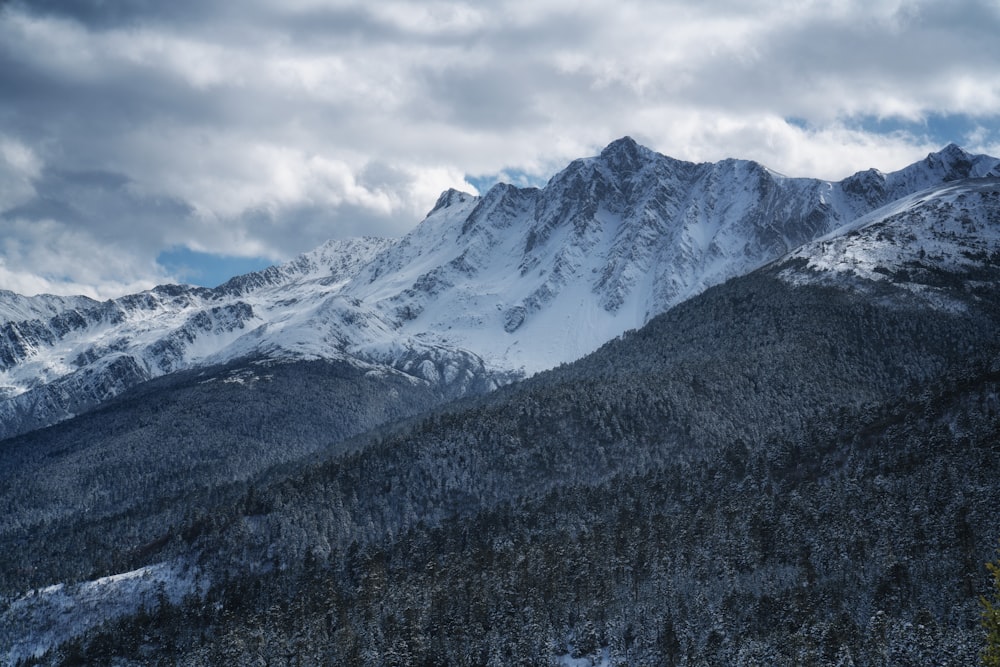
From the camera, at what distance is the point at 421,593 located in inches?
6929

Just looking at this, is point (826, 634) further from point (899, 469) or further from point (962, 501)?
point (899, 469)

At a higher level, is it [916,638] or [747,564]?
[747,564]

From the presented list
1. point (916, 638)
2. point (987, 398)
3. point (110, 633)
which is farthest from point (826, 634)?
point (110, 633)

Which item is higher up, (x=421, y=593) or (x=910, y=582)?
(x=421, y=593)

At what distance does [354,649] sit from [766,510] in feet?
296

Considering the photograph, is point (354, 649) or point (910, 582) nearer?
point (910, 582)

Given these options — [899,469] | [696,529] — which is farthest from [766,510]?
[899,469]

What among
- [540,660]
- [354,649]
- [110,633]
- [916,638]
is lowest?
[916,638]

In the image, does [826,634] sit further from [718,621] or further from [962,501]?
[962,501]

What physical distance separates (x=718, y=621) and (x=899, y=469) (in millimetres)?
66086

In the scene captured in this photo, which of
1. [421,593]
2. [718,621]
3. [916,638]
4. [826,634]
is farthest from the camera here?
[421,593]

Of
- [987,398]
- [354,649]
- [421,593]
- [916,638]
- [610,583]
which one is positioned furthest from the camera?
[987,398]

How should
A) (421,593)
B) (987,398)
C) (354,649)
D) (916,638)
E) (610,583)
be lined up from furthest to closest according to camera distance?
(987,398) → (421,593) → (610,583) → (354,649) → (916,638)

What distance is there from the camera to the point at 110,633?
198 meters
